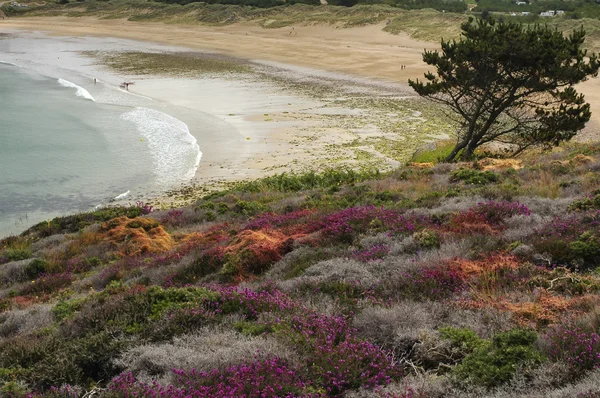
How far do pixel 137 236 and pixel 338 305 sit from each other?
296 inches

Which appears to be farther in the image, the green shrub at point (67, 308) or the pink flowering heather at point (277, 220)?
the pink flowering heather at point (277, 220)

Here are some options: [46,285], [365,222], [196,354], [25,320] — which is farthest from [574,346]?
[46,285]

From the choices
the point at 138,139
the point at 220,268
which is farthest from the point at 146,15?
the point at 220,268

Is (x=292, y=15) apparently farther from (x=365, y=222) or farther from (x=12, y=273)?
(x=365, y=222)

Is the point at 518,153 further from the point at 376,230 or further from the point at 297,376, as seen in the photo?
the point at 297,376

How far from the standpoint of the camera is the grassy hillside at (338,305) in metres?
5.04

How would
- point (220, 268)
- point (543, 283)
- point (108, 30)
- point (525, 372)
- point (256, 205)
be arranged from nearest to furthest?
point (525, 372), point (543, 283), point (220, 268), point (256, 205), point (108, 30)

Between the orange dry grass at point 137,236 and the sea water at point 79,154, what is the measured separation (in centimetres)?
539

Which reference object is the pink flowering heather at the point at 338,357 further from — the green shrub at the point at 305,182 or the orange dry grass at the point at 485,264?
the green shrub at the point at 305,182

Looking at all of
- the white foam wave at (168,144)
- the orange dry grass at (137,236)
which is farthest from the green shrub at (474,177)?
the white foam wave at (168,144)

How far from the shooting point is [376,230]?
9.82 m

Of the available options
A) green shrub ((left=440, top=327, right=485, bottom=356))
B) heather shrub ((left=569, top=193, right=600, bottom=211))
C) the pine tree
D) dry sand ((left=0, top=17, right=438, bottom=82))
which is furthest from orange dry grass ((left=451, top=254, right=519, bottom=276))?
dry sand ((left=0, top=17, right=438, bottom=82))

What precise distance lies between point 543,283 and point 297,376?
349cm

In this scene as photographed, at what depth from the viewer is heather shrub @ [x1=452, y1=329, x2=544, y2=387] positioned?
15.6ft
